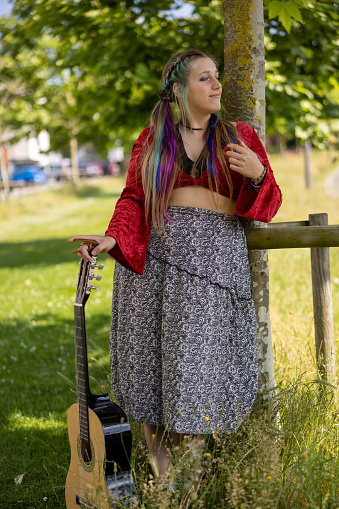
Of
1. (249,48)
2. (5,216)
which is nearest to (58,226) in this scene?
(5,216)

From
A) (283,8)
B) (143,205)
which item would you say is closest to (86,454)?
(143,205)

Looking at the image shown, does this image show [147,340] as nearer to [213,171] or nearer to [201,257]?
[201,257]

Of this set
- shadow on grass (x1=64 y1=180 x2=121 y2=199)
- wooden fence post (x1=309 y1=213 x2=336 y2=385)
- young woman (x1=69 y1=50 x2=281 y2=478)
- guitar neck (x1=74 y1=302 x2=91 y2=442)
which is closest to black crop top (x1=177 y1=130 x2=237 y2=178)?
young woman (x1=69 y1=50 x2=281 y2=478)

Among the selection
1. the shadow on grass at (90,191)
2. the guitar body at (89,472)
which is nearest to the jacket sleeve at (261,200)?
the guitar body at (89,472)

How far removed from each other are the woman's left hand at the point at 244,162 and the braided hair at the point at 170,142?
0.14 metres

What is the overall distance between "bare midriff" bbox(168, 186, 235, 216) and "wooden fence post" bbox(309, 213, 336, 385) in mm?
798

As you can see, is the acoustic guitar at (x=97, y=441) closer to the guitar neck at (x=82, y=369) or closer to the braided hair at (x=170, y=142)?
the guitar neck at (x=82, y=369)

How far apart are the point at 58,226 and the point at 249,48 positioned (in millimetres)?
14735

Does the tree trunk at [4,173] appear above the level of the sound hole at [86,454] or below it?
above

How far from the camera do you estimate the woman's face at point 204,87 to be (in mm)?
2396

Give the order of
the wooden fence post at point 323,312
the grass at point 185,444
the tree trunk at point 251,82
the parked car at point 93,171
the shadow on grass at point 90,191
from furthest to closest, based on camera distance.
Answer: the parked car at point 93,171, the shadow on grass at point 90,191, the wooden fence post at point 323,312, the tree trunk at point 251,82, the grass at point 185,444

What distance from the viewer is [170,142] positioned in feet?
8.03

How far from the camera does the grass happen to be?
208 cm

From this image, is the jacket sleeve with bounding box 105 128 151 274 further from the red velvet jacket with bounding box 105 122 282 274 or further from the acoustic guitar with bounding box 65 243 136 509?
the acoustic guitar with bounding box 65 243 136 509
